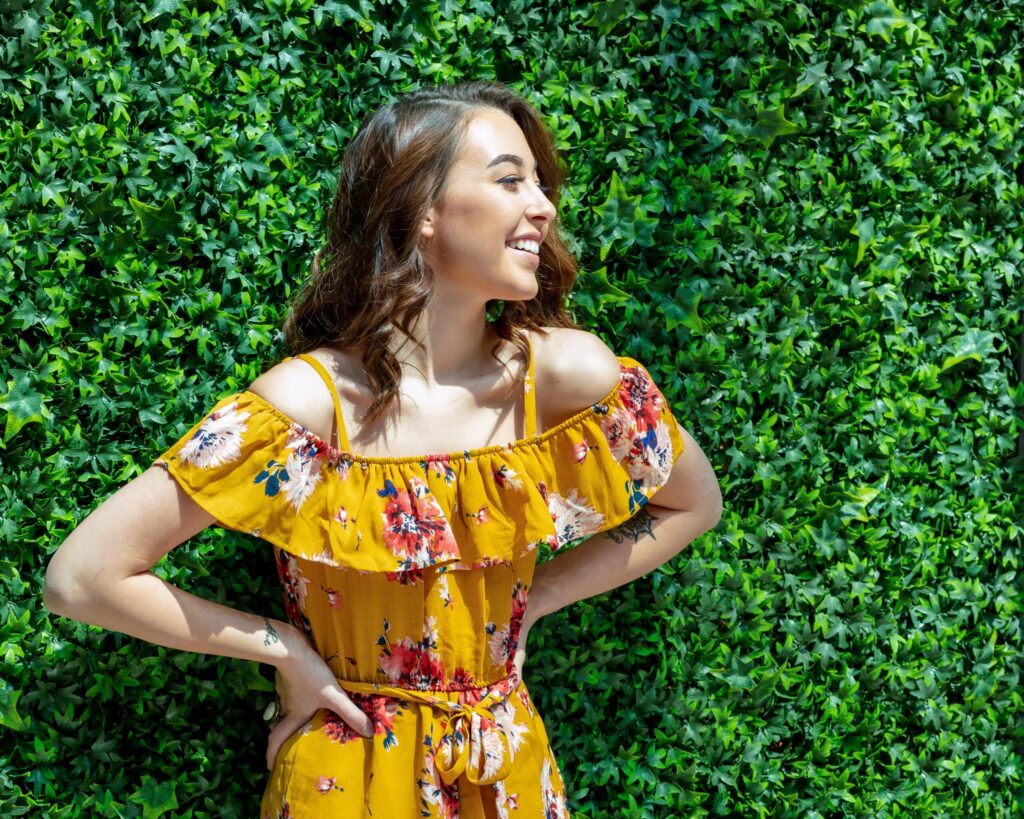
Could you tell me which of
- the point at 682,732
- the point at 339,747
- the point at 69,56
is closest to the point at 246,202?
the point at 69,56

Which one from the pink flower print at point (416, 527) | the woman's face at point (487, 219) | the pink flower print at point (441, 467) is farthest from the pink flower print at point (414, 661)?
the woman's face at point (487, 219)

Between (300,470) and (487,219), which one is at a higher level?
(487,219)

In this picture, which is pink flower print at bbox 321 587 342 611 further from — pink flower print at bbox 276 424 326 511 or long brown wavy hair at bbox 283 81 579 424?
long brown wavy hair at bbox 283 81 579 424

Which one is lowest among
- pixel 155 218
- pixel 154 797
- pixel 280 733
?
pixel 154 797

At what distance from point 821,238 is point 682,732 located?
1173mm

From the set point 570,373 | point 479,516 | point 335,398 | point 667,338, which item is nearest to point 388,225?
point 335,398

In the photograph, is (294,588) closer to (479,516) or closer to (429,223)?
(479,516)

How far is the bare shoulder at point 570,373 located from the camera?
6.74 feet

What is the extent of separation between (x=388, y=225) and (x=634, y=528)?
2.60 feet

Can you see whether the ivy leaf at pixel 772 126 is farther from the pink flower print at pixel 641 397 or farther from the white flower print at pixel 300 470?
the white flower print at pixel 300 470

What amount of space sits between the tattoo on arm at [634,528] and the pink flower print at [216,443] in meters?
0.81

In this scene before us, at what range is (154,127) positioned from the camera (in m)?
2.19

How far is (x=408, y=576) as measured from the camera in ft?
6.36

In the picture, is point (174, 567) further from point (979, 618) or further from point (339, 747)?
point (979, 618)
